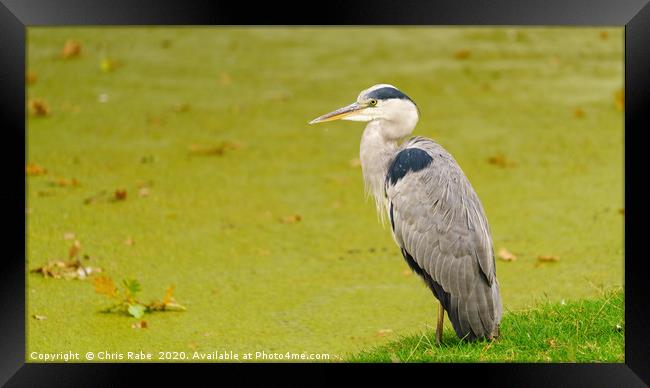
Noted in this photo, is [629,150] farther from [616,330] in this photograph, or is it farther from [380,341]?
[380,341]

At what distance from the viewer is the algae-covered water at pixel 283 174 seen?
4324 millimetres

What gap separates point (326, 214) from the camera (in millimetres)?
5672

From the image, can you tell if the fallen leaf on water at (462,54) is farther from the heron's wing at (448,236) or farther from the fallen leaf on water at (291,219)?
the heron's wing at (448,236)

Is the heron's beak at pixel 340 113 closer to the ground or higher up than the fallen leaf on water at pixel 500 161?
higher up

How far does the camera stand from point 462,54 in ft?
30.7

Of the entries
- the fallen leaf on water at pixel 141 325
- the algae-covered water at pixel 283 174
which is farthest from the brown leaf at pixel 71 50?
the fallen leaf on water at pixel 141 325

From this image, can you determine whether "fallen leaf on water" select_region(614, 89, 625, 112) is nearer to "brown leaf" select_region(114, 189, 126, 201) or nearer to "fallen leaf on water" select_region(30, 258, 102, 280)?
"brown leaf" select_region(114, 189, 126, 201)

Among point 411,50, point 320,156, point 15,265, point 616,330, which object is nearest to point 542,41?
point 411,50

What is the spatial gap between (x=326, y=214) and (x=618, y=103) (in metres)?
3.53

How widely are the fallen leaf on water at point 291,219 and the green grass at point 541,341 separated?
1795 millimetres

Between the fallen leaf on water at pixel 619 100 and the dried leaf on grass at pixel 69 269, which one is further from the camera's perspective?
the fallen leaf on water at pixel 619 100

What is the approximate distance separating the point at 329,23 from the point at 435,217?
2.98ft

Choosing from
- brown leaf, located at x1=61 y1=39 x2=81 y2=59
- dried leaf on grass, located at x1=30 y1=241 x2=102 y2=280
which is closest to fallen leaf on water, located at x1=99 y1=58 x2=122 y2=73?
brown leaf, located at x1=61 y1=39 x2=81 y2=59

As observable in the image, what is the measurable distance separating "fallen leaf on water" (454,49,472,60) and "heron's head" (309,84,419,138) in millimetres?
5692
